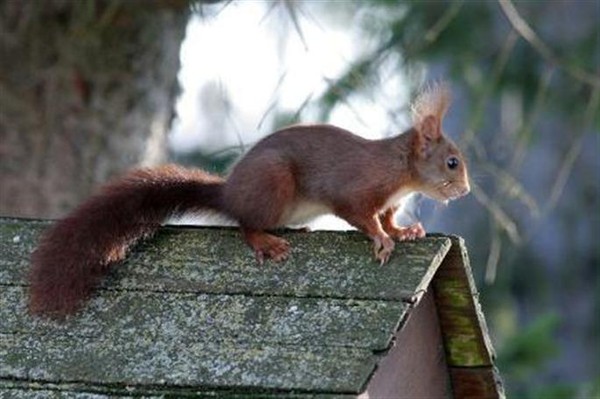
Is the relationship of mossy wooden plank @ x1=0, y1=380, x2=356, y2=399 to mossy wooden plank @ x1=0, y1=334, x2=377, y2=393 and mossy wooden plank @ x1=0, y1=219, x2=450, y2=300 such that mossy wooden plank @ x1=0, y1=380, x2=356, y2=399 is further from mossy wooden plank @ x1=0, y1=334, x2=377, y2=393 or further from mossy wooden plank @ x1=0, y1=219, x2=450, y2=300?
mossy wooden plank @ x1=0, y1=219, x2=450, y2=300

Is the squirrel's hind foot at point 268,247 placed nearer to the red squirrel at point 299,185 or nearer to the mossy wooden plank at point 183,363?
the red squirrel at point 299,185

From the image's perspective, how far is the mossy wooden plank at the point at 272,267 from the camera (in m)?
3.01

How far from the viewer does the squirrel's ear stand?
3600 millimetres

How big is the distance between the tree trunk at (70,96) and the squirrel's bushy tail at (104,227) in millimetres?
1949

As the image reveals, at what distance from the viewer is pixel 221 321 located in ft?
9.78

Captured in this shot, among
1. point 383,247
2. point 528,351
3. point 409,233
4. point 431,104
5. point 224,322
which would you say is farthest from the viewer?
point 528,351

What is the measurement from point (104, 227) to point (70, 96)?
2310mm

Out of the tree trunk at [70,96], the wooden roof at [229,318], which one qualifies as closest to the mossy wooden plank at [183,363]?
the wooden roof at [229,318]

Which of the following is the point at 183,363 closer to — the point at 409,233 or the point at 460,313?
the point at 409,233

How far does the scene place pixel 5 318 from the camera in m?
3.13

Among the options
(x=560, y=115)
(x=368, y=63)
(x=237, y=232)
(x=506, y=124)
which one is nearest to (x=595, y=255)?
(x=560, y=115)

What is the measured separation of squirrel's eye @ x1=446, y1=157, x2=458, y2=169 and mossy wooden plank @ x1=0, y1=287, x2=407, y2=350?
29.1 inches

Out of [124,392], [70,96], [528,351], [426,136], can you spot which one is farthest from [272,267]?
[528,351]

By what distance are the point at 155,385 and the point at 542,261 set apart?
7142 millimetres
